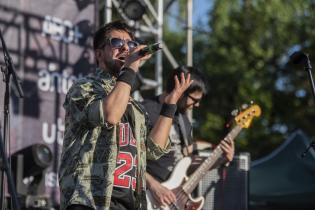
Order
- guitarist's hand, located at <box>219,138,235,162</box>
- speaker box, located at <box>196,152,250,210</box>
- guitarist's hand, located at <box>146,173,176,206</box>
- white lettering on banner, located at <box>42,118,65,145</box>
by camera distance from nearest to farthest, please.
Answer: guitarist's hand, located at <box>146,173,176,206</box> → guitarist's hand, located at <box>219,138,235,162</box> → speaker box, located at <box>196,152,250,210</box> → white lettering on banner, located at <box>42,118,65,145</box>

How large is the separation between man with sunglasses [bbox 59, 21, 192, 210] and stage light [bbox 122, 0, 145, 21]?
146 inches

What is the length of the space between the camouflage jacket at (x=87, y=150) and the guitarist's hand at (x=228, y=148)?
2.32 m

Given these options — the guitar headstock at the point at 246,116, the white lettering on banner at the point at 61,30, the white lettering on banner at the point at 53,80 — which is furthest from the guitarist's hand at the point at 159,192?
the white lettering on banner at the point at 61,30

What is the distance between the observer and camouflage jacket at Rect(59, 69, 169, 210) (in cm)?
312

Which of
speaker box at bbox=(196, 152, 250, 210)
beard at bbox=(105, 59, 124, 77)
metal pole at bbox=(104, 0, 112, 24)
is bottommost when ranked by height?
speaker box at bbox=(196, 152, 250, 210)

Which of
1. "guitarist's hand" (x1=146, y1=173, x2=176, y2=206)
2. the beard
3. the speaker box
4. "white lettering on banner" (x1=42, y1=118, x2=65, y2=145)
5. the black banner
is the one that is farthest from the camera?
"white lettering on banner" (x1=42, y1=118, x2=65, y2=145)

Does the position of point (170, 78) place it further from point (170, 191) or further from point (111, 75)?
point (111, 75)

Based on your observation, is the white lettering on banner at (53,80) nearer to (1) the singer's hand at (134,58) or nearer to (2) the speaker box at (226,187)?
(2) the speaker box at (226,187)

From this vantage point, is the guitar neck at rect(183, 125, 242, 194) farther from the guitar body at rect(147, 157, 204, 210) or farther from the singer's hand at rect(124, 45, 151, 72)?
the singer's hand at rect(124, 45, 151, 72)

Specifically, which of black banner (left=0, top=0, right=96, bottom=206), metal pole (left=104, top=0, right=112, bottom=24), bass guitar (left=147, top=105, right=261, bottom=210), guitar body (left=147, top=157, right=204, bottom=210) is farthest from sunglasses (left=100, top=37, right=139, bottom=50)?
metal pole (left=104, top=0, right=112, bottom=24)

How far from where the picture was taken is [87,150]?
3.18m

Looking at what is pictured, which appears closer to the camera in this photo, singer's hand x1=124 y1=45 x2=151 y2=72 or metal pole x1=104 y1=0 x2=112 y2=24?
singer's hand x1=124 y1=45 x2=151 y2=72

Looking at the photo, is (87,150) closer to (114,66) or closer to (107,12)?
(114,66)

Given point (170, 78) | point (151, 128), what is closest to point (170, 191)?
point (170, 78)
